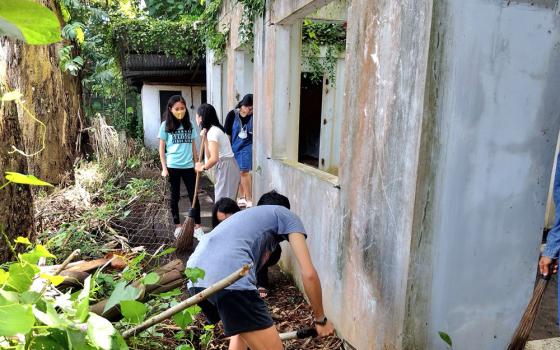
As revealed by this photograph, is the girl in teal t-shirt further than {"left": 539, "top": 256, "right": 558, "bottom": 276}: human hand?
Yes

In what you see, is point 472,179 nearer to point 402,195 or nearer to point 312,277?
point 402,195

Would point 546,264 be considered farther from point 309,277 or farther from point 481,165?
point 309,277

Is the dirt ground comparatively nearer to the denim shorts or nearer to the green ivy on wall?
the denim shorts

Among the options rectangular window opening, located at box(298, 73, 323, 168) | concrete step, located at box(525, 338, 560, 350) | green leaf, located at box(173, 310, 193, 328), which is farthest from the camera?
rectangular window opening, located at box(298, 73, 323, 168)

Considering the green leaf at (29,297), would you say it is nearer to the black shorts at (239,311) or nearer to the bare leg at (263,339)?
the black shorts at (239,311)

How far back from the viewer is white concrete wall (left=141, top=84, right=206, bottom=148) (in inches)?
500

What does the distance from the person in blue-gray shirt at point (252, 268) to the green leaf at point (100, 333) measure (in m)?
0.95

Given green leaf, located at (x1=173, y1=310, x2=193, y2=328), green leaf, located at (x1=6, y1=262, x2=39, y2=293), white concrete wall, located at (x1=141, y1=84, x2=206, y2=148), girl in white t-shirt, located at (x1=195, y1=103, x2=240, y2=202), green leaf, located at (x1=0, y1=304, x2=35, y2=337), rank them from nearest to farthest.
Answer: green leaf, located at (x1=0, y1=304, x2=35, y2=337) < green leaf, located at (x1=6, y1=262, x2=39, y2=293) < green leaf, located at (x1=173, y1=310, x2=193, y2=328) < girl in white t-shirt, located at (x1=195, y1=103, x2=240, y2=202) < white concrete wall, located at (x1=141, y1=84, x2=206, y2=148)

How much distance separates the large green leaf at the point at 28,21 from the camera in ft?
2.47

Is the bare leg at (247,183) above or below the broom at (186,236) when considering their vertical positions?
above

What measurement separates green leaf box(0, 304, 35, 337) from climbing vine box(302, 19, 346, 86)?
6702 millimetres

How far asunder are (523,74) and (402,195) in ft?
2.91

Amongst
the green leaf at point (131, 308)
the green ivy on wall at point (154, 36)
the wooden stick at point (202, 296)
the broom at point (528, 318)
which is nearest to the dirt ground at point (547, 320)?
the broom at point (528, 318)


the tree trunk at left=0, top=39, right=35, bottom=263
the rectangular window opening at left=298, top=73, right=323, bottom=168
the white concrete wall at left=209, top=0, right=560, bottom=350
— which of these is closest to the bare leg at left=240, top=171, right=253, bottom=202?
the tree trunk at left=0, top=39, right=35, bottom=263
